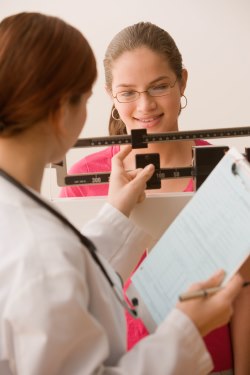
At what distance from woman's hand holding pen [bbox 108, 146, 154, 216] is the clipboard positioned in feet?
0.39

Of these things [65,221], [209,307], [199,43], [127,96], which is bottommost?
[209,307]

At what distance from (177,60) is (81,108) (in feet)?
1.89

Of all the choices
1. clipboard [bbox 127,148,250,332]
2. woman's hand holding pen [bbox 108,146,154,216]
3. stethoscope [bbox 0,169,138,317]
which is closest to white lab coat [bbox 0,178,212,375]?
stethoscope [bbox 0,169,138,317]

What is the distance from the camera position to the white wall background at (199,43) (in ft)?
7.40

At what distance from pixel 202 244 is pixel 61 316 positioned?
281mm

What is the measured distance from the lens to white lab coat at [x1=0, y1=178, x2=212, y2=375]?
0.53m

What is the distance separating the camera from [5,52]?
0.57 metres

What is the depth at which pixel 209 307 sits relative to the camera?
0.62 meters

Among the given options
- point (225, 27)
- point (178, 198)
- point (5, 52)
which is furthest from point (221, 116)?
point (5, 52)

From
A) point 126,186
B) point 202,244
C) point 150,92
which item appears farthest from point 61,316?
point 150,92

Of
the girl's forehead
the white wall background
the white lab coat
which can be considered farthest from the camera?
the white wall background

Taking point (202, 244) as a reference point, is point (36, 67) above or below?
above

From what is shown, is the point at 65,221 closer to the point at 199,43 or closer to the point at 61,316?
the point at 61,316

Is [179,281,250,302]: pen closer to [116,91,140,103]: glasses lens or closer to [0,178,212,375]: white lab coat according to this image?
[0,178,212,375]: white lab coat
